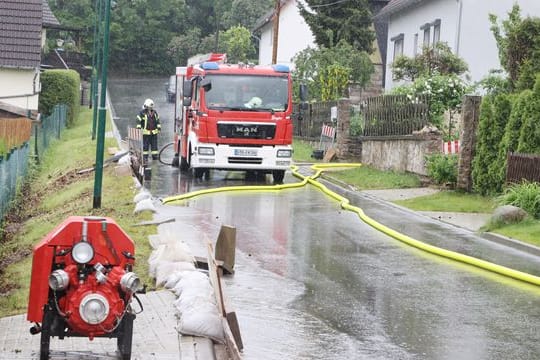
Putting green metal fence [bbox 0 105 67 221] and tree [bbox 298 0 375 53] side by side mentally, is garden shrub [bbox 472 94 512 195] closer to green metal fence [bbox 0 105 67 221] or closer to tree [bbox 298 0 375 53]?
green metal fence [bbox 0 105 67 221]

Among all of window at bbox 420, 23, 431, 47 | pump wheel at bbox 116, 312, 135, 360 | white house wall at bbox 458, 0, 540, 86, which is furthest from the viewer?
window at bbox 420, 23, 431, 47

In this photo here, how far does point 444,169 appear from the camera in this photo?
23.0 m

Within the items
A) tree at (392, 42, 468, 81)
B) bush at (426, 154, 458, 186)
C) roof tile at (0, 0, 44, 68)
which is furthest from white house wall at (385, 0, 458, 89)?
roof tile at (0, 0, 44, 68)

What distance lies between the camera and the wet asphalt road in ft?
29.8

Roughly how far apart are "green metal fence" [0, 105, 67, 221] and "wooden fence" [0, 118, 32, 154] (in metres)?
0.33

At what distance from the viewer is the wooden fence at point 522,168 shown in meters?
18.5

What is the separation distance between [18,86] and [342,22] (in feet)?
54.1

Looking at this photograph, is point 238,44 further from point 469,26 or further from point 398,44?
point 469,26

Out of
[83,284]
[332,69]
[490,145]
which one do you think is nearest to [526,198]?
[490,145]

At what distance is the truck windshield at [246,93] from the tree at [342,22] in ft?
78.1

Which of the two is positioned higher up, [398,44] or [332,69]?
[398,44]

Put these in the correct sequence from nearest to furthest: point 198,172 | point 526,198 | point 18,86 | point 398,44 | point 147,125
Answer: point 526,198 < point 147,125 < point 198,172 < point 18,86 < point 398,44

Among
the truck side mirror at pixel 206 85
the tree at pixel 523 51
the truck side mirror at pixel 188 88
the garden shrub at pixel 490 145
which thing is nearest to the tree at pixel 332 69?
the truck side mirror at pixel 188 88

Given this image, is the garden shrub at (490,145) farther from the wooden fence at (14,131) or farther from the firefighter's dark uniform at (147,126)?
the wooden fence at (14,131)
